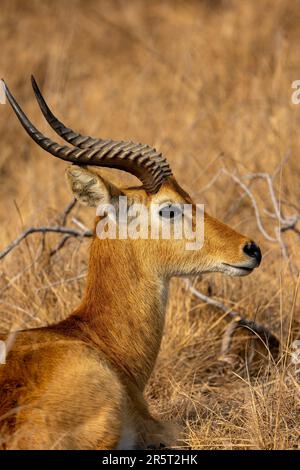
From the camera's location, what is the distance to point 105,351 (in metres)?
5.04

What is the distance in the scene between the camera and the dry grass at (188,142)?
5789 millimetres

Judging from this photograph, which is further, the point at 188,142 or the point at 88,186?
the point at 188,142

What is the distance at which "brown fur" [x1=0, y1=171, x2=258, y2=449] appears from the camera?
434 centimetres

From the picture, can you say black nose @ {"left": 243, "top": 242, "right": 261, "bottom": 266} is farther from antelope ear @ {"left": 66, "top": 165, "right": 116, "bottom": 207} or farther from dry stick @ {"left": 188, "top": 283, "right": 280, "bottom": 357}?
dry stick @ {"left": 188, "top": 283, "right": 280, "bottom": 357}

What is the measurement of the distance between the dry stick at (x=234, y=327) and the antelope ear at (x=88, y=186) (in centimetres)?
151

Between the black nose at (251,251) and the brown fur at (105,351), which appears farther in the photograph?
the black nose at (251,251)

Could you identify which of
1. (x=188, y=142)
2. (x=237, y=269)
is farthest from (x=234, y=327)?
(x=188, y=142)

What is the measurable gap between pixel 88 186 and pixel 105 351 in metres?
0.88

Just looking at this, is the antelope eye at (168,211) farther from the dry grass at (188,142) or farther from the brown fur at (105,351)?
the dry grass at (188,142)

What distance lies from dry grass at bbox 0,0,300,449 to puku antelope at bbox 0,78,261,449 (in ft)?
1.25

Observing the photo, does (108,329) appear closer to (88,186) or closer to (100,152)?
(88,186)

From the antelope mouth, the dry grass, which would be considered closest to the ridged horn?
the antelope mouth

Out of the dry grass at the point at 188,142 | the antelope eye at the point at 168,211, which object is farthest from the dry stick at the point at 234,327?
the antelope eye at the point at 168,211
